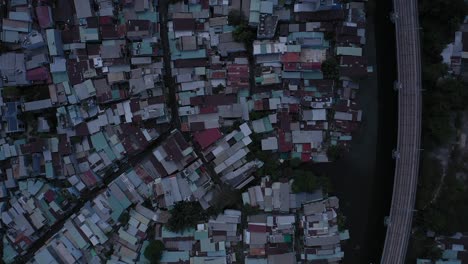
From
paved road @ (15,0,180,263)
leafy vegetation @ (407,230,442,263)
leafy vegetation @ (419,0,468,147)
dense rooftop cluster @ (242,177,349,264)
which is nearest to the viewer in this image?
leafy vegetation @ (419,0,468,147)

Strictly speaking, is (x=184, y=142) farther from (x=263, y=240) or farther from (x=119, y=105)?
(x=263, y=240)

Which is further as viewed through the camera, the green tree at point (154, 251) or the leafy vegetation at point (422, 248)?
the green tree at point (154, 251)

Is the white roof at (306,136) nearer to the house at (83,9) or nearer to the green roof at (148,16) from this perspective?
the green roof at (148,16)

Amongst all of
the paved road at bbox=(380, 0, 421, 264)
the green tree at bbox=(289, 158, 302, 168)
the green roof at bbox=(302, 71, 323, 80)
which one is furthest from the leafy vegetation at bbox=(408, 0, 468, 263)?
the green tree at bbox=(289, 158, 302, 168)

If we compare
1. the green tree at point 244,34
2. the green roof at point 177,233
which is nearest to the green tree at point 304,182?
the green roof at point 177,233

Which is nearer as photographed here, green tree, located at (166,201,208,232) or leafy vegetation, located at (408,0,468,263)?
leafy vegetation, located at (408,0,468,263)

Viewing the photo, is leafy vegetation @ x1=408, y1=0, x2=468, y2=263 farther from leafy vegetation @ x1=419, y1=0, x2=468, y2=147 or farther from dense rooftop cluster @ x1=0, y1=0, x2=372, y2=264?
dense rooftop cluster @ x1=0, y1=0, x2=372, y2=264

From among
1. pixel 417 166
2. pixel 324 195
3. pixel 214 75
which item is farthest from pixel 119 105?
pixel 417 166
